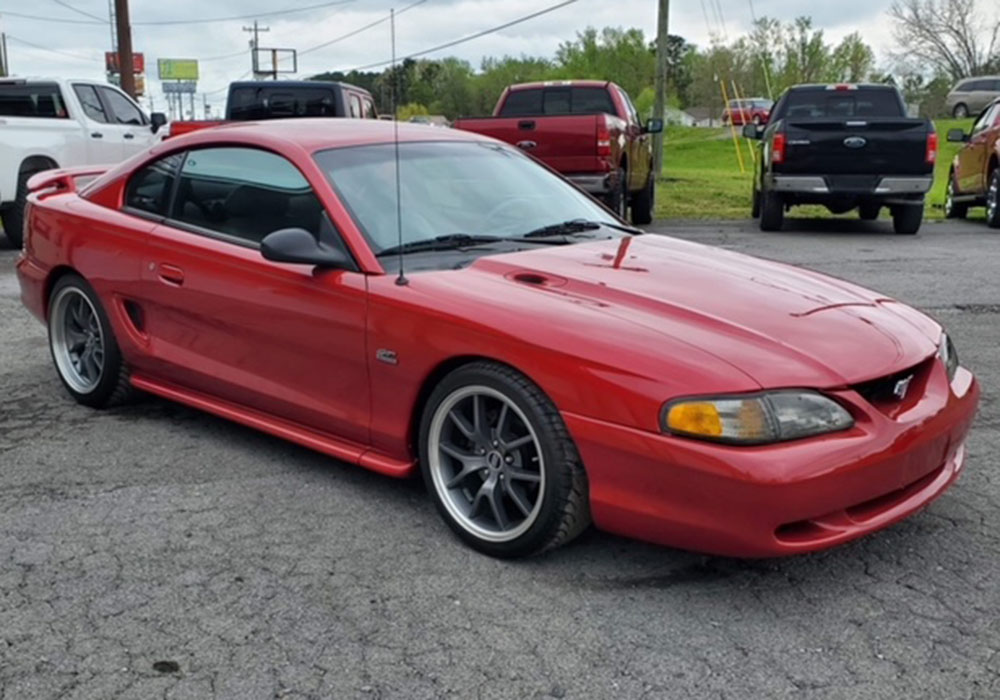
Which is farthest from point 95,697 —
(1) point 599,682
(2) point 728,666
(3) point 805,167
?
(3) point 805,167

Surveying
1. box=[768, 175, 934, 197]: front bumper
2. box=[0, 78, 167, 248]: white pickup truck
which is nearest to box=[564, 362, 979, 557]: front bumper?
box=[768, 175, 934, 197]: front bumper

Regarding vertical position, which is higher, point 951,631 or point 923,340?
point 923,340

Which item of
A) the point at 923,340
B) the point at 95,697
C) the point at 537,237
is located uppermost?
the point at 537,237

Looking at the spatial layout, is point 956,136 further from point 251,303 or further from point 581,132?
point 251,303

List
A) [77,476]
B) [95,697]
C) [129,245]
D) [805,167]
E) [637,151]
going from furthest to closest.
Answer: [637,151]
[805,167]
[129,245]
[77,476]
[95,697]

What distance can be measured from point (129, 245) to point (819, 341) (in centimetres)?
A: 311

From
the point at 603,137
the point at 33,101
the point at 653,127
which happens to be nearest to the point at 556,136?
the point at 603,137

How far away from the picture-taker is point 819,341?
3324mm

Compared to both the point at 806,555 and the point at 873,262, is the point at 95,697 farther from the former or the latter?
the point at 873,262

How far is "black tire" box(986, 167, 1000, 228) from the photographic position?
13.5 metres

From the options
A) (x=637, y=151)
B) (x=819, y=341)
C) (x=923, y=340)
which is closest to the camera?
(x=819, y=341)

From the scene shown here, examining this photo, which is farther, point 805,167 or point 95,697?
point 805,167

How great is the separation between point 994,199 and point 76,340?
1205 cm

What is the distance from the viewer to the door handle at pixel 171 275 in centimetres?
453
